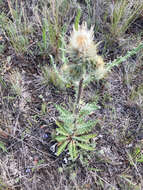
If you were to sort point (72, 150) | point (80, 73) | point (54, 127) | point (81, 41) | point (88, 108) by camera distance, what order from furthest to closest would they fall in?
point (54, 127)
point (72, 150)
point (88, 108)
point (80, 73)
point (81, 41)

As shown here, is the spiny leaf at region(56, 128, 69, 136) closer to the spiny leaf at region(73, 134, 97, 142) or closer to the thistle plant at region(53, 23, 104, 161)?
the thistle plant at region(53, 23, 104, 161)

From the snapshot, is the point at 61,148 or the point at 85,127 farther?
the point at 85,127

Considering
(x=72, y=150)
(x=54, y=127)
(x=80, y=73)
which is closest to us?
(x=80, y=73)

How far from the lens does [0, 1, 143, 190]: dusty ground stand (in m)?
2.29

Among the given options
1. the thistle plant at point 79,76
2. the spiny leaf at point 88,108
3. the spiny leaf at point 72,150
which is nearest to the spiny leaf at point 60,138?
the thistle plant at point 79,76

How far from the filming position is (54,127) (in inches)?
103

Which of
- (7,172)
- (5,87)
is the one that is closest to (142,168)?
(7,172)

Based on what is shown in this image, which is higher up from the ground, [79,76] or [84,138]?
[79,76]

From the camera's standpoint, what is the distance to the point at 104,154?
95.9 inches

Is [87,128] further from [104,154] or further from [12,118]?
[12,118]

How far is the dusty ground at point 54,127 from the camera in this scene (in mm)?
2289

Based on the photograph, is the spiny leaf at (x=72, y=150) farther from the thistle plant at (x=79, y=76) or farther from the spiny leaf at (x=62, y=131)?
the spiny leaf at (x=62, y=131)

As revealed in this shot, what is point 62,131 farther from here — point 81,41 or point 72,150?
point 81,41

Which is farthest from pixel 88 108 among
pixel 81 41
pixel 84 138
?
pixel 81 41
